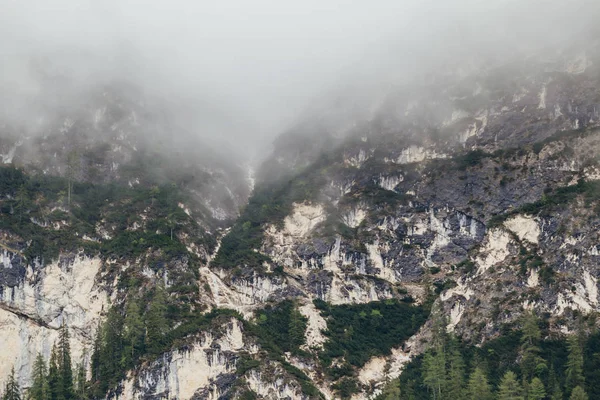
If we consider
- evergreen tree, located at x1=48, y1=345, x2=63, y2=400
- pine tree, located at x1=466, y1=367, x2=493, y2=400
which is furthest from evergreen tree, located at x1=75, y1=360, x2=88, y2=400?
pine tree, located at x1=466, y1=367, x2=493, y2=400

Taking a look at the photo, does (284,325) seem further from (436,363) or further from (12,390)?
(12,390)

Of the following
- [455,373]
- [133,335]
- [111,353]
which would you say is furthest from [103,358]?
[455,373]

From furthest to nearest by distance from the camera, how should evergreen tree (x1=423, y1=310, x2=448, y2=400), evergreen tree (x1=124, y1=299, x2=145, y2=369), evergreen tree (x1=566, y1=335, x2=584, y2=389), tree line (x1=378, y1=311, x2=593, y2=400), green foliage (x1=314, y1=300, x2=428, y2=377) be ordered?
green foliage (x1=314, y1=300, x2=428, y2=377)
evergreen tree (x1=124, y1=299, x2=145, y2=369)
evergreen tree (x1=423, y1=310, x2=448, y2=400)
evergreen tree (x1=566, y1=335, x2=584, y2=389)
tree line (x1=378, y1=311, x2=593, y2=400)

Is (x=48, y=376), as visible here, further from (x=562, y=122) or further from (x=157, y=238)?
(x=562, y=122)

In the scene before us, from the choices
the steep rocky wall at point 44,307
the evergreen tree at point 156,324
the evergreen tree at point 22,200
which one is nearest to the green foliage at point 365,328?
the evergreen tree at point 156,324

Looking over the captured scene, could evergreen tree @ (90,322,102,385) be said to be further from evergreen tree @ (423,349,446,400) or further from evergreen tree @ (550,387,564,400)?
evergreen tree @ (550,387,564,400)

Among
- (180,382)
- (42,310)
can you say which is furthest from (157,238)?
(180,382)
